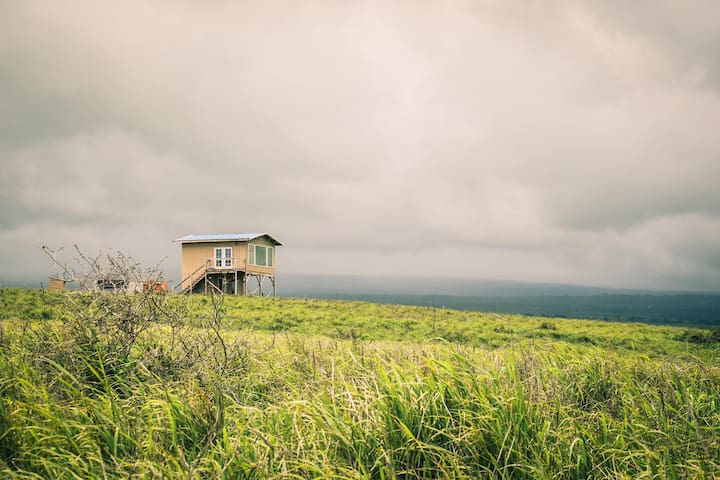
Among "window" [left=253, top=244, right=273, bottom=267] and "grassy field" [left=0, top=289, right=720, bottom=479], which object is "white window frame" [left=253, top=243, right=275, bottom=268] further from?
"grassy field" [left=0, top=289, right=720, bottom=479]

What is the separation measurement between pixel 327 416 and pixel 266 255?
39201 mm

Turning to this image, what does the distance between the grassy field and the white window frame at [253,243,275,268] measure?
109 ft

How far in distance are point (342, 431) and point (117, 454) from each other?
198cm

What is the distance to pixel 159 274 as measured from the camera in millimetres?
6938

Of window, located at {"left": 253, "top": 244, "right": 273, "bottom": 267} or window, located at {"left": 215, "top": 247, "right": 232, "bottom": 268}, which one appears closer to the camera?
window, located at {"left": 215, "top": 247, "right": 232, "bottom": 268}

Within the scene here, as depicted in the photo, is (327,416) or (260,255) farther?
(260,255)

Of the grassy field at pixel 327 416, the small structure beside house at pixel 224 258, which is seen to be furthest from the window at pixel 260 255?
the grassy field at pixel 327 416

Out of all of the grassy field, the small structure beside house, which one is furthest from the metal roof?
the grassy field

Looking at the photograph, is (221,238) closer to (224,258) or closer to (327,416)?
(224,258)

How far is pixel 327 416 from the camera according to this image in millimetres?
3859

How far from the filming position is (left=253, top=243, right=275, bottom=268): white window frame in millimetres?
39456

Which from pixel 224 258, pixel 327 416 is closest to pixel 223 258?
pixel 224 258

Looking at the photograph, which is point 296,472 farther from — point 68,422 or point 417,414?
point 68,422

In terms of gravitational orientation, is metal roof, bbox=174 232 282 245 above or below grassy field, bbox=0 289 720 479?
above
